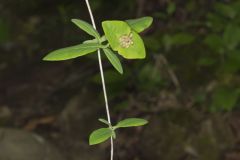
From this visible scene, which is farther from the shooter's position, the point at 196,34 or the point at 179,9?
the point at 179,9

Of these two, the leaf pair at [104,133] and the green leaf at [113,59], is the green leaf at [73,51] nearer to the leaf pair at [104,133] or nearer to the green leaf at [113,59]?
the green leaf at [113,59]

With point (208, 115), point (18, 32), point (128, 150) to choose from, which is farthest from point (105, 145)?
point (18, 32)

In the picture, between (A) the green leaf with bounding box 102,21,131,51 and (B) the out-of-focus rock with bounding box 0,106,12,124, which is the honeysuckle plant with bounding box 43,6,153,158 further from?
(B) the out-of-focus rock with bounding box 0,106,12,124

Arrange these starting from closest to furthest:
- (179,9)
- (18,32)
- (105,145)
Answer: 1. (105,145)
2. (179,9)
3. (18,32)

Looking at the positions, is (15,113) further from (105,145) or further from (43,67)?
(105,145)

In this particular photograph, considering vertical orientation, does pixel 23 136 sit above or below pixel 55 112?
above
